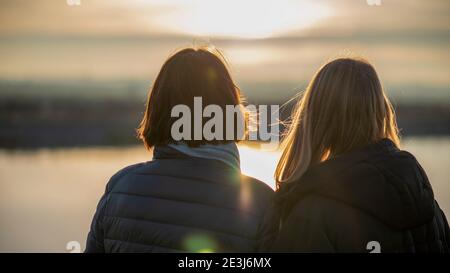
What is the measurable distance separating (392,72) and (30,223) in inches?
306

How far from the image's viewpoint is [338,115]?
3.68m

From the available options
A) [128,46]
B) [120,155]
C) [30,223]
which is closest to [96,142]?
[128,46]

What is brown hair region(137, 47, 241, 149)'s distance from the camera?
3.65 metres

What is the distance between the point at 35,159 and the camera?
16.5 meters

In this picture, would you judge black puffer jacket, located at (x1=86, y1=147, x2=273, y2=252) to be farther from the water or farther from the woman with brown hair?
the water

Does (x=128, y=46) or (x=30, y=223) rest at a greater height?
(x=128, y=46)

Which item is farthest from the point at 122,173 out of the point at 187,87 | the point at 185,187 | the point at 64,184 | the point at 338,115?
the point at 64,184

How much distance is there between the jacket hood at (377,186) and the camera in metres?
3.47

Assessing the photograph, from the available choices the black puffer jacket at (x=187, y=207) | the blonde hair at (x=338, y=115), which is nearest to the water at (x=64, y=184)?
the blonde hair at (x=338, y=115)

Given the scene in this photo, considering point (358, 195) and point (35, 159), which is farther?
point (35, 159)

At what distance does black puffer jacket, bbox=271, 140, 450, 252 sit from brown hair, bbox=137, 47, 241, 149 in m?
0.41

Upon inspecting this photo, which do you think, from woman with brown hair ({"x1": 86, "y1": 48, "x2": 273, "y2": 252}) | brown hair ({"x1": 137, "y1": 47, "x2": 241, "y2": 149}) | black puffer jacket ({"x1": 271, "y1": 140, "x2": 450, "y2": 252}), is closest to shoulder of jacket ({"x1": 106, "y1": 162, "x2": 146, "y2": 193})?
woman with brown hair ({"x1": 86, "y1": 48, "x2": 273, "y2": 252})
